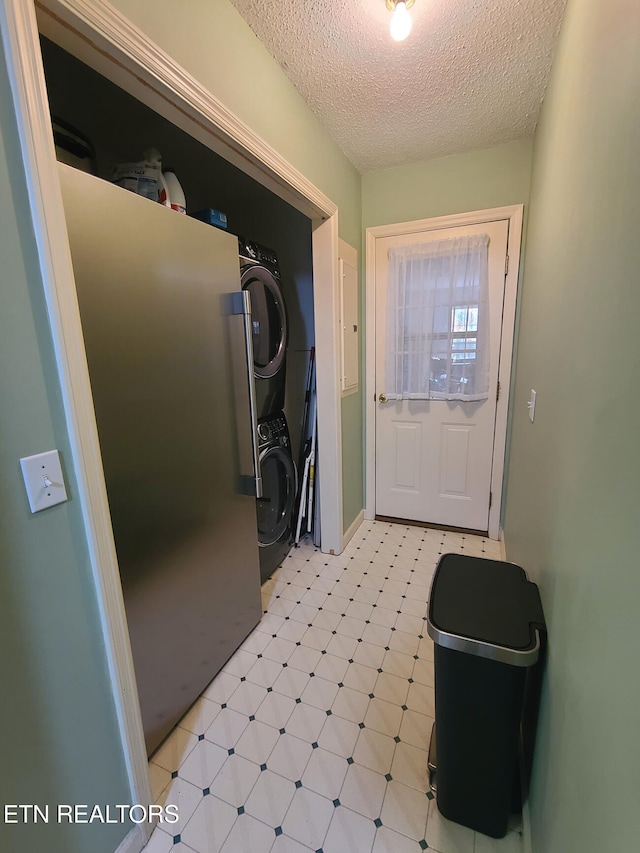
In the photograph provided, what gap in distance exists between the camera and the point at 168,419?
123 cm

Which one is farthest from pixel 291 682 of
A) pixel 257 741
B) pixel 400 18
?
pixel 400 18

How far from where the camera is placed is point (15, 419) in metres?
0.75

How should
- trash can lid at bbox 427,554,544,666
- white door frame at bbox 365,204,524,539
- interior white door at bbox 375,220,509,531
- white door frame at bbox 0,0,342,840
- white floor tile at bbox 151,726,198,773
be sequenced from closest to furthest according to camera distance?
white door frame at bbox 0,0,342,840 → trash can lid at bbox 427,554,544,666 → white floor tile at bbox 151,726,198,773 → white door frame at bbox 365,204,524,539 → interior white door at bbox 375,220,509,531

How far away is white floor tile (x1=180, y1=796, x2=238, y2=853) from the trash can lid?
2.86ft

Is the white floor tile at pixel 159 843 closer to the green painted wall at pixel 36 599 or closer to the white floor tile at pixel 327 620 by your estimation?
the green painted wall at pixel 36 599

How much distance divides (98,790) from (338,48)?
2.60 m

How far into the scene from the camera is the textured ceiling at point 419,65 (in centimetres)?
131

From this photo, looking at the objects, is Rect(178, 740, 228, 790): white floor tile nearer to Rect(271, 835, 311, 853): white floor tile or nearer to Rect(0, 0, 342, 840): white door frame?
Rect(0, 0, 342, 840): white door frame

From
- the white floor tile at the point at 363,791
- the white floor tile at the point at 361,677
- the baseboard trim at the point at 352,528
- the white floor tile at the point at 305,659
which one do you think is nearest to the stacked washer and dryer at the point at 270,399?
the baseboard trim at the point at 352,528

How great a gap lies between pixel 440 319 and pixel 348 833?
2.51m

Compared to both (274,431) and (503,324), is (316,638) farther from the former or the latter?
(503,324)

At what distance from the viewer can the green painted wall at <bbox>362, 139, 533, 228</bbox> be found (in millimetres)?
2211

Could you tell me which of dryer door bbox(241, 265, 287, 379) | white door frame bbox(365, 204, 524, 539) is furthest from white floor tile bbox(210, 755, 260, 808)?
white door frame bbox(365, 204, 524, 539)

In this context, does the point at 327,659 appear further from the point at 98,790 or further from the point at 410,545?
the point at 410,545
